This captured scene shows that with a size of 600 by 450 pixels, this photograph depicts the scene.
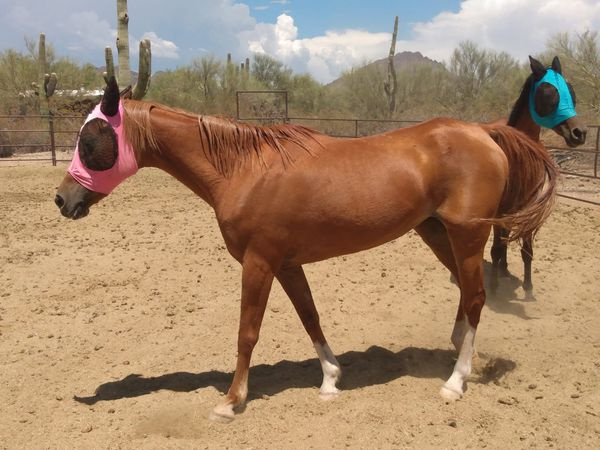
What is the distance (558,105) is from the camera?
4609 millimetres

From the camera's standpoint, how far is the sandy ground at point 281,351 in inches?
109

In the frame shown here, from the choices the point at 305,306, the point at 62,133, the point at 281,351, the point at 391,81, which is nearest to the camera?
the point at 305,306

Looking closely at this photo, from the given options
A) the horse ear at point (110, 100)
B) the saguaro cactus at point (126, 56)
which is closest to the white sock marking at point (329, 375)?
the horse ear at point (110, 100)

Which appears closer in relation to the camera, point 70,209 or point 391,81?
point 70,209

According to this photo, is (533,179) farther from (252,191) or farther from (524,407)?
(252,191)

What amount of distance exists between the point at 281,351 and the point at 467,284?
149 cm

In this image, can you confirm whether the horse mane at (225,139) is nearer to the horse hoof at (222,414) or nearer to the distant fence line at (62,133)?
the horse hoof at (222,414)

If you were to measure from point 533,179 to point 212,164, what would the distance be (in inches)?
85.2

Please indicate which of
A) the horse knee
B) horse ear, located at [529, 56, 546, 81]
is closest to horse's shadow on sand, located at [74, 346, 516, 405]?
the horse knee

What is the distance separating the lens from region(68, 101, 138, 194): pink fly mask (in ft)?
9.39

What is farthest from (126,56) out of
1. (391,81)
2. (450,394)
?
(391,81)

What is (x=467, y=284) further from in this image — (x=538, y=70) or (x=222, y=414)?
(x=538, y=70)

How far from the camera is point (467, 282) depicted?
10.5ft

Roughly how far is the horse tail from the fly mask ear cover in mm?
1437
